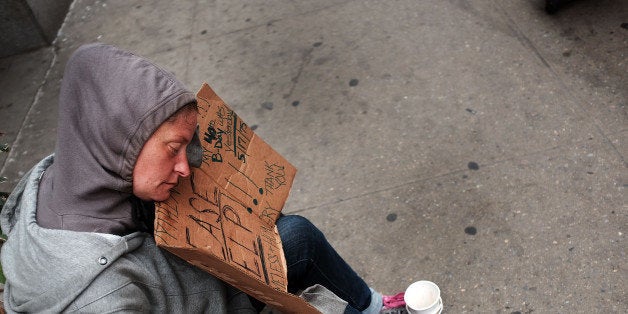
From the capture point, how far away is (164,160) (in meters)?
1.83

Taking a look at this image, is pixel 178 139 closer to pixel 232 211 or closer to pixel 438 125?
pixel 232 211

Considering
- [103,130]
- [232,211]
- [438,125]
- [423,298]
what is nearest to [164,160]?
[103,130]

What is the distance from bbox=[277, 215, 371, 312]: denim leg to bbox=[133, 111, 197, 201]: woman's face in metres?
0.56

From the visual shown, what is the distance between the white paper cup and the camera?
2.57 metres

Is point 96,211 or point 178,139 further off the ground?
point 178,139

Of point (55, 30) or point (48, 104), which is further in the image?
point (55, 30)

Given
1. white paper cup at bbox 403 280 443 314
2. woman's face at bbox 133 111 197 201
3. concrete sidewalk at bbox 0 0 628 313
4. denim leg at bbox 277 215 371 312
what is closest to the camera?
woman's face at bbox 133 111 197 201

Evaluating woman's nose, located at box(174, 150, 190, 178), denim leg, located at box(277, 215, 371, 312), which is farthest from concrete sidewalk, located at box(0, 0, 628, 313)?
woman's nose, located at box(174, 150, 190, 178)

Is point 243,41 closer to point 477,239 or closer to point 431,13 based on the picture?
point 431,13

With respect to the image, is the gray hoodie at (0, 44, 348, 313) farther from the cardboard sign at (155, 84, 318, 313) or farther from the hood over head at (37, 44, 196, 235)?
the cardboard sign at (155, 84, 318, 313)

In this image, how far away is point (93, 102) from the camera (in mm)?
1803

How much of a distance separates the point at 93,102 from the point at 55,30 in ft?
13.2

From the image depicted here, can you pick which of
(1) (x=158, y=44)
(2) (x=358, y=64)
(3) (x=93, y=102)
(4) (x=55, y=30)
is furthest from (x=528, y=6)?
(4) (x=55, y=30)

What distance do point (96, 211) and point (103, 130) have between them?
0.71ft
